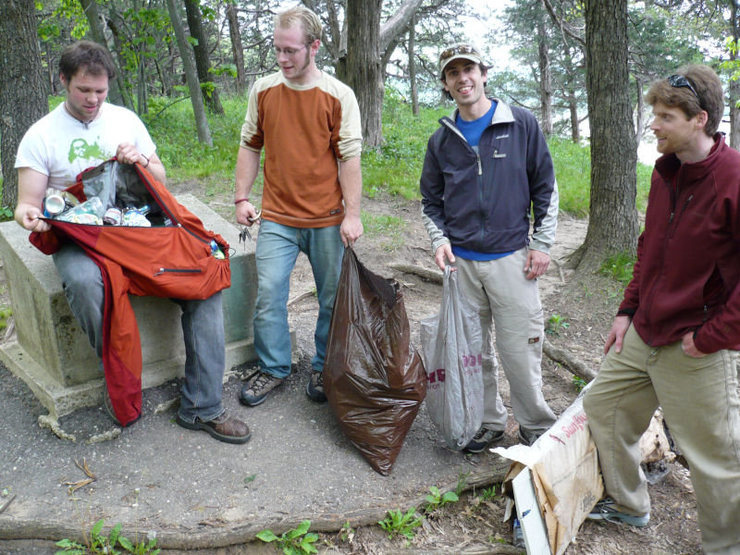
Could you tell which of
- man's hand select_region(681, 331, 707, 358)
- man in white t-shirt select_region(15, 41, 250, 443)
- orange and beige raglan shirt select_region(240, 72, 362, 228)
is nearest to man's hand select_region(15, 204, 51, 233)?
man in white t-shirt select_region(15, 41, 250, 443)

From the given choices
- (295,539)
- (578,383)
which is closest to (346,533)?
(295,539)

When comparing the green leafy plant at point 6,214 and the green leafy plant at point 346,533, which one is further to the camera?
the green leafy plant at point 6,214

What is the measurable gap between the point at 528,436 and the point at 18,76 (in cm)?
567

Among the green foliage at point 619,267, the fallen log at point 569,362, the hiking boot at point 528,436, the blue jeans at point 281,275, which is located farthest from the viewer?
the green foliage at point 619,267

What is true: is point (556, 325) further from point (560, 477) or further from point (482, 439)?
point (560, 477)

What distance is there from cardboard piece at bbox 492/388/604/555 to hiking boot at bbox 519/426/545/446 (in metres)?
0.37

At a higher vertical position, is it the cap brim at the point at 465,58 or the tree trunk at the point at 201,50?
the tree trunk at the point at 201,50

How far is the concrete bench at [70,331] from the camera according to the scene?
3.13m

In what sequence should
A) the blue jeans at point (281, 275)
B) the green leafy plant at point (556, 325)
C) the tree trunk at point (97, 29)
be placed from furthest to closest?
the tree trunk at point (97, 29) < the green leafy plant at point (556, 325) < the blue jeans at point (281, 275)

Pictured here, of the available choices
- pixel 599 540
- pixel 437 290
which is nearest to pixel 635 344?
pixel 599 540

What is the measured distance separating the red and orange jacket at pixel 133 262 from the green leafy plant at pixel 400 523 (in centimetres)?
134

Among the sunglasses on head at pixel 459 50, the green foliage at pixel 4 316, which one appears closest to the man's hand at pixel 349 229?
the sunglasses on head at pixel 459 50

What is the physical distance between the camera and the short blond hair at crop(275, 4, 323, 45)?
3.03 meters

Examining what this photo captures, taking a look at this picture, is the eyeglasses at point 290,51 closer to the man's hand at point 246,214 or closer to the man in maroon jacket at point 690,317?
the man's hand at point 246,214
